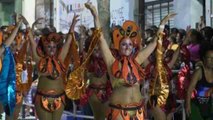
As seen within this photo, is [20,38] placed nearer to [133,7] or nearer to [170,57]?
[170,57]

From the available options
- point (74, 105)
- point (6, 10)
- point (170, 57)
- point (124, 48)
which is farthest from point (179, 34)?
point (6, 10)

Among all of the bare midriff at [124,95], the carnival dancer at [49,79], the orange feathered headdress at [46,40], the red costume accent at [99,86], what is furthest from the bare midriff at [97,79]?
the bare midriff at [124,95]

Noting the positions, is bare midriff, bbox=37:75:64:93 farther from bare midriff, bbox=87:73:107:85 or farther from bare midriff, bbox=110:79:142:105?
bare midriff, bbox=110:79:142:105

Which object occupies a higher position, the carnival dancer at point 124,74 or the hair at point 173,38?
the hair at point 173,38

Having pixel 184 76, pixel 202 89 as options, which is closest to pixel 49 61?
pixel 184 76

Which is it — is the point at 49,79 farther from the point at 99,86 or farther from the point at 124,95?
the point at 124,95

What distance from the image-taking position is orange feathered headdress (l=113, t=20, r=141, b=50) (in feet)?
18.3

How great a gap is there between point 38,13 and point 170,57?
38.0 feet

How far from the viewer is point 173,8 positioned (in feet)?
39.8

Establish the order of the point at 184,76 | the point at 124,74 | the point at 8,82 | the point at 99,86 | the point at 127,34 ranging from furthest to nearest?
the point at 99,86, the point at 8,82, the point at 184,76, the point at 127,34, the point at 124,74

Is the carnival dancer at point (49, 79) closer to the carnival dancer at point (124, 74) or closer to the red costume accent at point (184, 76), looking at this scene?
the carnival dancer at point (124, 74)

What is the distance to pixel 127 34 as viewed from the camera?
5598 mm

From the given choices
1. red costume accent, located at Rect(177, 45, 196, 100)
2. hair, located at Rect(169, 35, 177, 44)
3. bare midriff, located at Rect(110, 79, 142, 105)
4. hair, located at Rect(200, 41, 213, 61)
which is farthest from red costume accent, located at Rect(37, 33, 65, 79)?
hair, located at Rect(169, 35, 177, 44)

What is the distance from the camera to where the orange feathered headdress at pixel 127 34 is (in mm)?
5566
